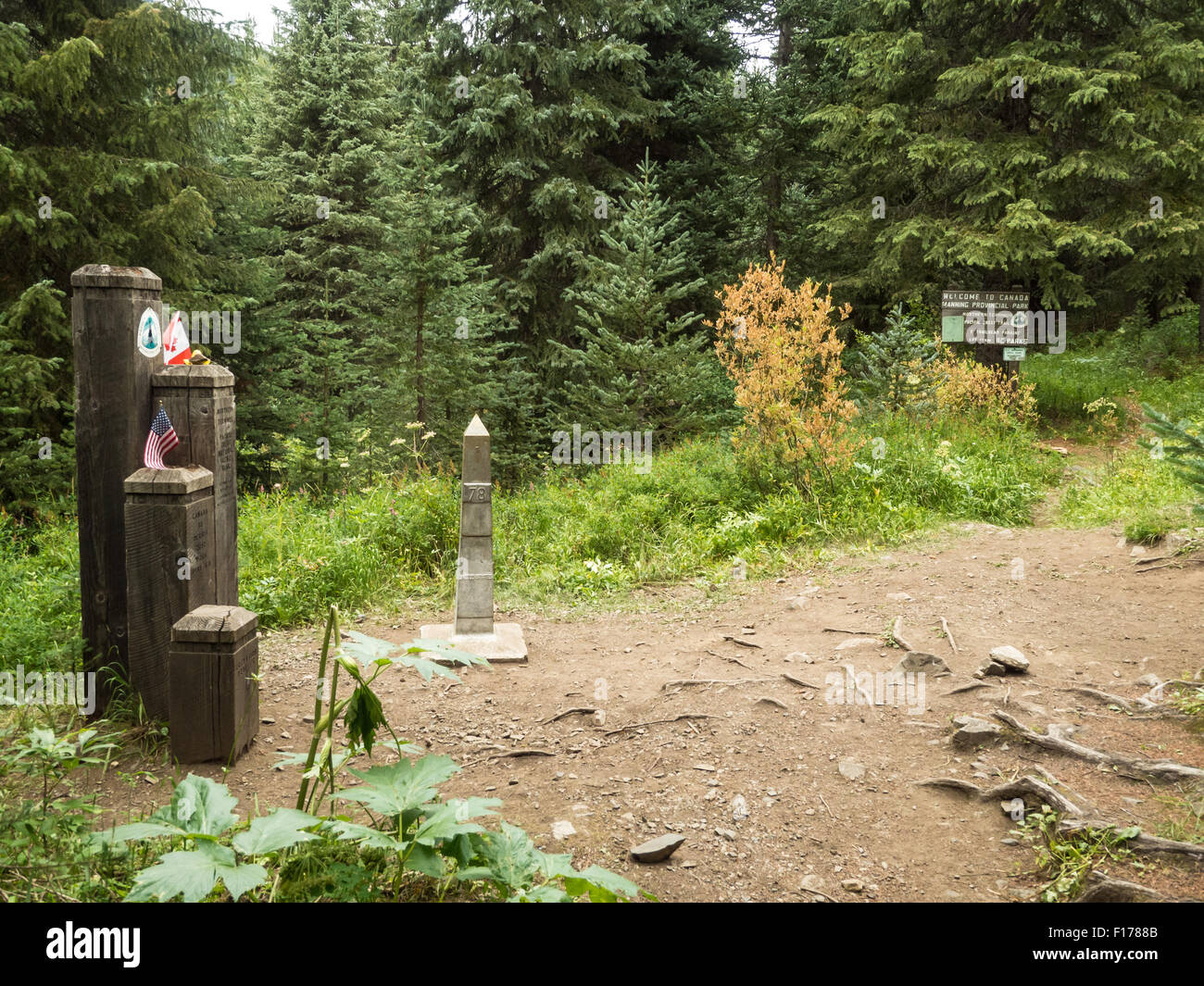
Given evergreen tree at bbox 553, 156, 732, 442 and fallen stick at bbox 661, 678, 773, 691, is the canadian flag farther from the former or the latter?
evergreen tree at bbox 553, 156, 732, 442

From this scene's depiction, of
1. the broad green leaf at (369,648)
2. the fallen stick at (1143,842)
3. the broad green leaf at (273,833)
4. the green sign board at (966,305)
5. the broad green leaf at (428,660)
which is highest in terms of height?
the green sign board at (966,305)

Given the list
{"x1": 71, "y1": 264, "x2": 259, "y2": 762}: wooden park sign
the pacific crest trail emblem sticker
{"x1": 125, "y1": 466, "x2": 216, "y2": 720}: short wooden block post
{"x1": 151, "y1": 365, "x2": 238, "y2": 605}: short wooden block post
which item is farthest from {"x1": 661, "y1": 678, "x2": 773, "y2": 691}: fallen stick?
the pacific crest trail emblem sticker

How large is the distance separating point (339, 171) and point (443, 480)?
479 inches

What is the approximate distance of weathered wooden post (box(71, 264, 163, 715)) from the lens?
161 inches

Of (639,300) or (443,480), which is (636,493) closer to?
(443,480)

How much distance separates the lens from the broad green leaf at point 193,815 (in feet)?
7.00

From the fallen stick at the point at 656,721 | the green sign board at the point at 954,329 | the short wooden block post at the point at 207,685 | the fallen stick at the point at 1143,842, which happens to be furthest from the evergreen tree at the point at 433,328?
the fallen stick at the point at 1143,842

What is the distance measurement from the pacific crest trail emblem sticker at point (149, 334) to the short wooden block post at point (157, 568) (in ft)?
2.00

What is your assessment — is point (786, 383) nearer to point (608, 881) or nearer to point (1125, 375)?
point (608, 881)

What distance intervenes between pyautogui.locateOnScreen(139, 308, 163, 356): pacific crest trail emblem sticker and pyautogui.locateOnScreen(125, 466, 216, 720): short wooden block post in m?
0.61

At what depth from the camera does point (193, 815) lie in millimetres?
2275

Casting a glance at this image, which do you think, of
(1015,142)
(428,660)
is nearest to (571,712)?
(428,660)

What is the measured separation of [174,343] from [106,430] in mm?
589

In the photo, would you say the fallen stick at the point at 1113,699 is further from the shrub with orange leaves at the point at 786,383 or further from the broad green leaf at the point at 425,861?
the shrub with orange leaves at the point at 786,383
